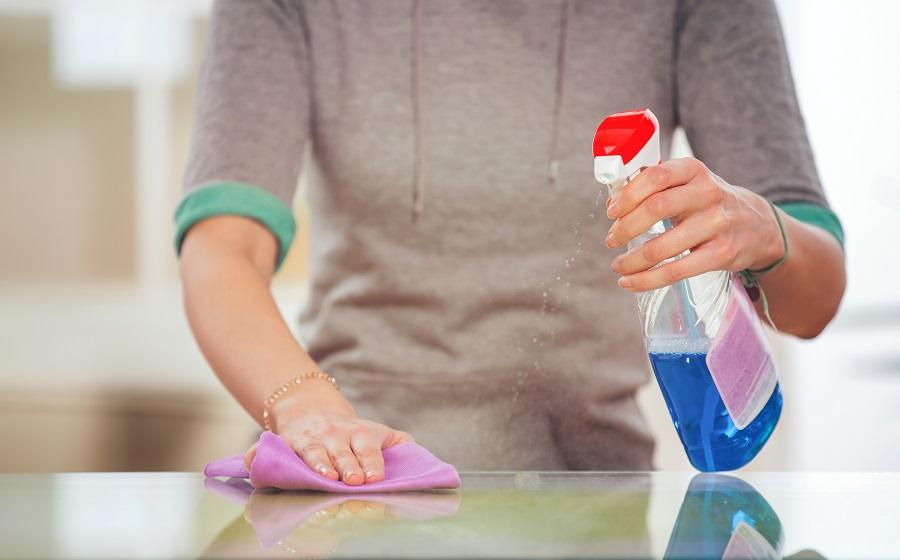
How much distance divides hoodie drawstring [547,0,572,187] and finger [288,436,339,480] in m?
0.44

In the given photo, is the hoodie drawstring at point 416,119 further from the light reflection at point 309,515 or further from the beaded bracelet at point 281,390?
the light reflection at point 309,515

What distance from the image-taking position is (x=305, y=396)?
0.80 m

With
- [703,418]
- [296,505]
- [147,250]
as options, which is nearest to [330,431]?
[296,505]

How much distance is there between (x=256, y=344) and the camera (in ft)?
2.82

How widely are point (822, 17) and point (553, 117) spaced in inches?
60.7

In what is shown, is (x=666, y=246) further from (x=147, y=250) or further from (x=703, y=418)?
(x=147, y=250)

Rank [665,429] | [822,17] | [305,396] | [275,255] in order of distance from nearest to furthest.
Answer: [305,396] < [275,255] < [665,429] < [822,17]

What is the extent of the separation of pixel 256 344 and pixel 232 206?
149 mm

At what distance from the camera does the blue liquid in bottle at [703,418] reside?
66 cm

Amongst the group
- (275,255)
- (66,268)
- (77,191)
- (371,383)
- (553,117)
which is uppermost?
(553,117)

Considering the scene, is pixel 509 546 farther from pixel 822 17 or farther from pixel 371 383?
pixel 822 17

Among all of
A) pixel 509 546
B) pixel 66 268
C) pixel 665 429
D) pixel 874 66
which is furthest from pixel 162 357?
pixel 509 546

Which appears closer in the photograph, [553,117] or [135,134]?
[553,117]

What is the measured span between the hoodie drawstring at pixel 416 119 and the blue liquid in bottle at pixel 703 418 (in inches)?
15.8
